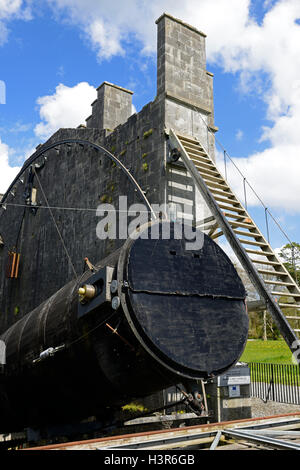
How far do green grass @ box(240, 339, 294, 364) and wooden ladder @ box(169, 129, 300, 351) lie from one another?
17.0m

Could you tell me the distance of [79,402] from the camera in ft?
17.7

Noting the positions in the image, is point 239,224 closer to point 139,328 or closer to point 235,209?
point 235,209

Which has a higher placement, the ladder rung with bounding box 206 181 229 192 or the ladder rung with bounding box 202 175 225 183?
the ladder rung with bounding box 202 175 225 183

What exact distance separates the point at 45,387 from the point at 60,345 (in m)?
0.86

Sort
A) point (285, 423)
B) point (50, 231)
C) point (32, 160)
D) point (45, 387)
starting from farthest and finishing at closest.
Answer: point (32, 160) → point (50, 231) → point (45, 387) → point (285, 423)

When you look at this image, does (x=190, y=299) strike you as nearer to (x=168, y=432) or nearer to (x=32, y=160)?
(x=168, y=432)

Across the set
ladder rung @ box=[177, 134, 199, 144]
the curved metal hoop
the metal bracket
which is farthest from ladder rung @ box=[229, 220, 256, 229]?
the metal bracket

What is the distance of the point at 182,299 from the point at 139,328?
66 cm

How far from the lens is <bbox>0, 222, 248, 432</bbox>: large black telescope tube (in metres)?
4.38

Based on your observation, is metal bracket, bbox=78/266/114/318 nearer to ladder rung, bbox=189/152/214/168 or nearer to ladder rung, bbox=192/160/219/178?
ladder rung, bbox=192/160/219/178

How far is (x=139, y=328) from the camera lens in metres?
4.29

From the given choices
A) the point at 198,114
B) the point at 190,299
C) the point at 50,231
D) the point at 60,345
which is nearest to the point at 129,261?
the point at 190,299

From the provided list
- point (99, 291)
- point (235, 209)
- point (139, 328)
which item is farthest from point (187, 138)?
point (139, 328)

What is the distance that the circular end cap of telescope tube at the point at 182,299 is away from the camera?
435 cm
